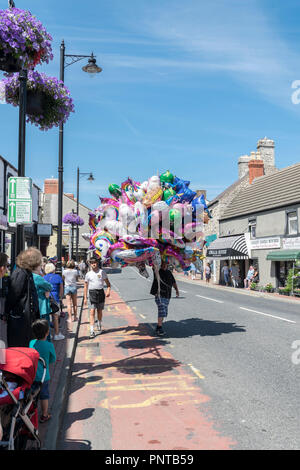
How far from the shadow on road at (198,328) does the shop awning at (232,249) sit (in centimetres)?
1840

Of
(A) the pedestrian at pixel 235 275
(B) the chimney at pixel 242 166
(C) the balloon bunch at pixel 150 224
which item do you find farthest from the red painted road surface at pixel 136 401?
(B) the chimney at pixel 242 166

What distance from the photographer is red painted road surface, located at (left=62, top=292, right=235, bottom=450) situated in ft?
13.9

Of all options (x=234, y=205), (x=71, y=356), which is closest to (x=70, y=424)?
(x=71, y=356)

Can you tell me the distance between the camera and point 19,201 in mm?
5320

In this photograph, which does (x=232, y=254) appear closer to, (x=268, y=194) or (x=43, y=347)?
(x=268, y=194)

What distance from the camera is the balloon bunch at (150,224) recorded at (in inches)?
279

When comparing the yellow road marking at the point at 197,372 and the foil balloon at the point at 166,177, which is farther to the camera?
the foil balloon at the point at 166,177

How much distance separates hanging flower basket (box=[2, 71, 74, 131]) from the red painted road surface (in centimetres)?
417

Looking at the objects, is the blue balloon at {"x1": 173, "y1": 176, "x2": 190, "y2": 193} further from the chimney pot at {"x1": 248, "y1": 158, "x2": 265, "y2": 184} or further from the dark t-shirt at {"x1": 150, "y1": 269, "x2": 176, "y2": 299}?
the chimney pot at {"x1": 248, "y1": 158, "x2": 265, "y2": 184}

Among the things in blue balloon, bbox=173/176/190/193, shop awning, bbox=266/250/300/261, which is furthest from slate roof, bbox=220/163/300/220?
blue balloon, bbox=173/176/190/193

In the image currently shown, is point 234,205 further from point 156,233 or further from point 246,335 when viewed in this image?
point 156,233

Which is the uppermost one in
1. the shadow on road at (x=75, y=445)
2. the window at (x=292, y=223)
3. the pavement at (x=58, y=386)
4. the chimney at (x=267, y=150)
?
the chimney at (x=267, y=150)

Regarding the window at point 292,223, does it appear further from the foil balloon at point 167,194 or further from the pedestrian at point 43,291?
the pedestrian at point 43,291
